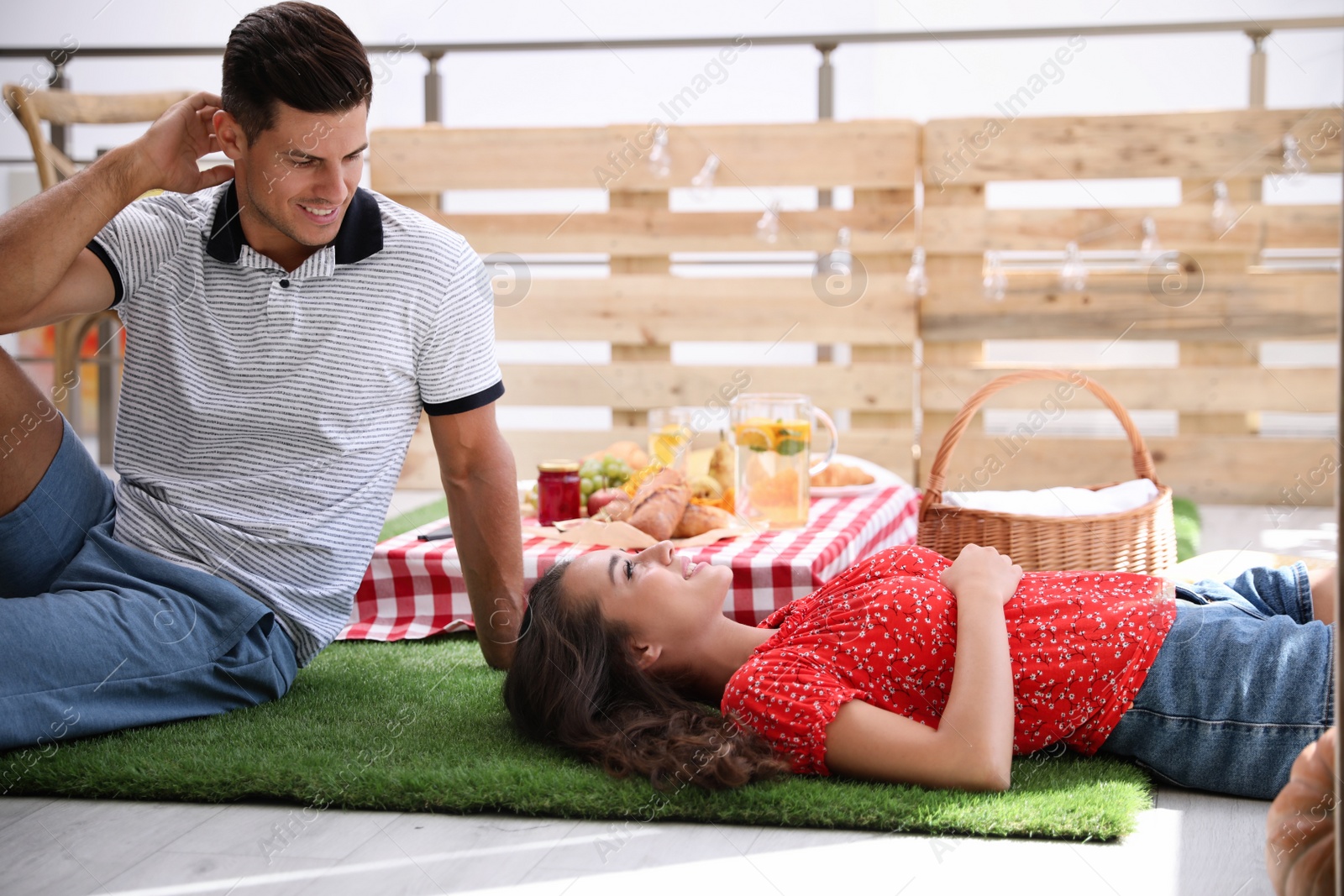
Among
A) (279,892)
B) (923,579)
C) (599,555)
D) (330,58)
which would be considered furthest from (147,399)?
(923,579)

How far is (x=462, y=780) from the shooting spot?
1419 millimetres

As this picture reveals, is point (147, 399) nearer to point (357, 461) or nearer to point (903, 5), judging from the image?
point (357, 461)

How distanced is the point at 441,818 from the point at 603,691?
25cm

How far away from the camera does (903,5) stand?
538cm

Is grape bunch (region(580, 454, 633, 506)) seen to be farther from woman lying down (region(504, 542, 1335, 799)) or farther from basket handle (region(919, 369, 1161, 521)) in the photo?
woman lying down (region(504, 542, 1335, 799))

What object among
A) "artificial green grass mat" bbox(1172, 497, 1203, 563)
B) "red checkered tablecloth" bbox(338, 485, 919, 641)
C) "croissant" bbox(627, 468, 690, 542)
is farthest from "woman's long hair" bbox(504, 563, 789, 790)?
→ "artificial green grass mat" bbox(1172, 497, 1203, 563)

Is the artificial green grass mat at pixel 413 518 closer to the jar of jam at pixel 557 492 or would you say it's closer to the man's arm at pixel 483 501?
the jar of jam at pixel 557 492

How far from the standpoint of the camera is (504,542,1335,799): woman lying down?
133 cm

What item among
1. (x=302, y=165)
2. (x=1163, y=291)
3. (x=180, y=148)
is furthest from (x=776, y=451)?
(x=1163, y=291)

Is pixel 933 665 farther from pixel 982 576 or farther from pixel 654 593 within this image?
pixel 654 593

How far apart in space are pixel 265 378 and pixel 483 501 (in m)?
0.37

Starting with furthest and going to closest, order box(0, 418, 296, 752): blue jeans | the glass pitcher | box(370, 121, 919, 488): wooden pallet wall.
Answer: box(370, 121, 919, 488): wooden pallet wall
the glass pitcher
box(0, 418, 296, 752): blue jeans

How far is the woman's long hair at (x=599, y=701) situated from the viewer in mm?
1392

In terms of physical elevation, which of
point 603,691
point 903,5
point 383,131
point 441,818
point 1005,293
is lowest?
→ point 441,818
